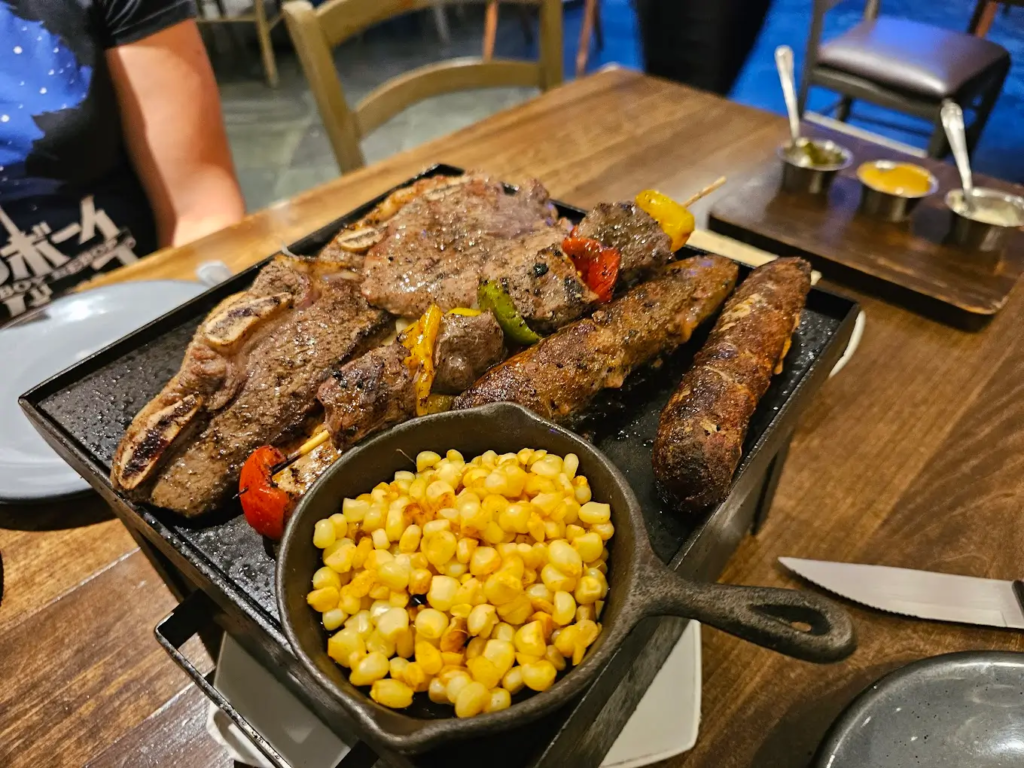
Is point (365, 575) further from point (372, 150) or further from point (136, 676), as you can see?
point (372, 150)

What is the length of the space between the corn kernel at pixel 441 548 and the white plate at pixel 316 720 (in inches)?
22.5

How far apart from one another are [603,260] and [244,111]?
715cm

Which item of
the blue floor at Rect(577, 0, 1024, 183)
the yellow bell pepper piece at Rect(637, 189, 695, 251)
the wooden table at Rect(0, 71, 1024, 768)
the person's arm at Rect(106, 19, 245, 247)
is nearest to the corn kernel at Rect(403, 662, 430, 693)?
the wooden table at Rect(0, 71, 1024, 768)

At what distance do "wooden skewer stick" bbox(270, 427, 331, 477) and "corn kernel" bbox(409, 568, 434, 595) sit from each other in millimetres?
385

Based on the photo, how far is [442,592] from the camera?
997 mm

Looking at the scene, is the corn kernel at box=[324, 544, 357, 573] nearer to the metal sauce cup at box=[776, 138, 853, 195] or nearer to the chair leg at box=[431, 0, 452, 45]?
the metal sauce cup at box=[776, 138, 853, 195]

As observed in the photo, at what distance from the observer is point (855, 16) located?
862cm

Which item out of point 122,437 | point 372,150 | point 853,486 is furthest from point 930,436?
point 372,150

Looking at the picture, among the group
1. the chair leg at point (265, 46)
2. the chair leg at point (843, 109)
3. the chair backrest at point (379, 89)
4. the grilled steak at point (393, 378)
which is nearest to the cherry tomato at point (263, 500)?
the grilled steak at point (393, 378)

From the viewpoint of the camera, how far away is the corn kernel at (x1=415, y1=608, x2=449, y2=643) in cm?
97

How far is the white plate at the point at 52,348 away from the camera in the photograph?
161cm

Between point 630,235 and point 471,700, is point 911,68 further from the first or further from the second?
point 471,700

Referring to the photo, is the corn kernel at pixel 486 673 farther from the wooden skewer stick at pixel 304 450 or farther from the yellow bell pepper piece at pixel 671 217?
the yellow bell pepper piece at pixel 671 217

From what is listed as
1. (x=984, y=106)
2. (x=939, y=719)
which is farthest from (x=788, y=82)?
(x=984, y=106)
